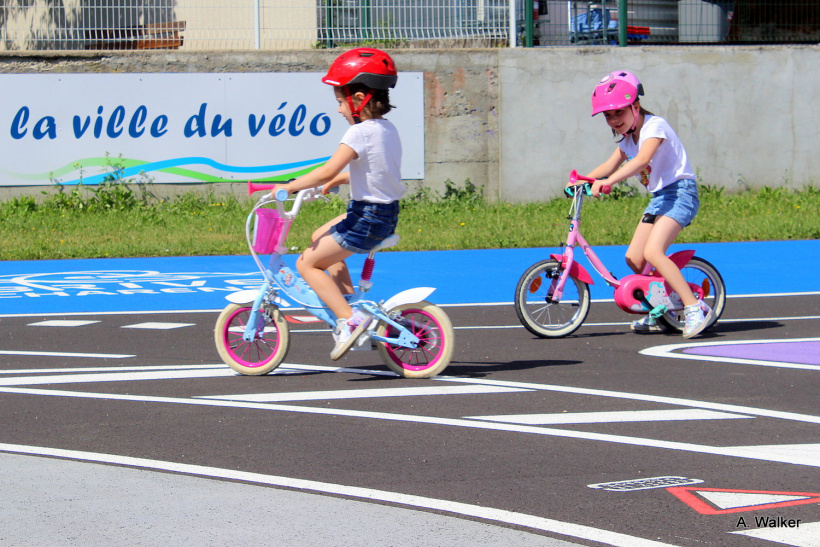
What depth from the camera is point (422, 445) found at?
527 centimetres

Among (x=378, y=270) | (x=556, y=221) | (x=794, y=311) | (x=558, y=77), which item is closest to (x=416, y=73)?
(x=558, y=77)

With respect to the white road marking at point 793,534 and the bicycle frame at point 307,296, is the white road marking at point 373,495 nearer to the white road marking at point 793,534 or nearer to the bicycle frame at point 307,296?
the white road marking at point 793,534

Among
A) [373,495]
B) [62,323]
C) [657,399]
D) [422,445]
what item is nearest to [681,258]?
[657,399]

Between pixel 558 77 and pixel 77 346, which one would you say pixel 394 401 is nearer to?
pixel 77 346

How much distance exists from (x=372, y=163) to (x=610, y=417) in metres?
1.98

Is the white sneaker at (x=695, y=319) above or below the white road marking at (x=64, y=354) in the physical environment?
above

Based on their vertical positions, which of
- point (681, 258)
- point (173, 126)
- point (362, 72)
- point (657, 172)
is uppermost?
point (362, 72)

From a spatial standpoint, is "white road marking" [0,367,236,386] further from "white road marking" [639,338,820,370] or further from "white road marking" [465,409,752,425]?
"white road marking" [639,338,820,370]

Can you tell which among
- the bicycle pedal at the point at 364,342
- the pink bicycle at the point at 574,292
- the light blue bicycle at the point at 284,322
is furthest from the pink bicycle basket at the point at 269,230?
the pink bicycle at the point at 574,292

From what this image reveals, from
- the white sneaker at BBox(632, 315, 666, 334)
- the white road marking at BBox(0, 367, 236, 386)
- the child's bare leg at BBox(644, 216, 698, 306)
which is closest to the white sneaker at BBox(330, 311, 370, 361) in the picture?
the white road marking at BBox(0, 367, 236, 386)

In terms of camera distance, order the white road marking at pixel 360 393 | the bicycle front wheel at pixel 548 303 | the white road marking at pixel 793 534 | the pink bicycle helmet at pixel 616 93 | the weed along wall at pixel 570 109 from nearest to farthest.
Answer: the white road marking at pixel 793 534 < the white road marking at pixel 360 393 < the pink bicycle helmet at pixel 616 93 < the bicycle front wheel at pixel 548 303 < the weed along wall at pixel 570 109

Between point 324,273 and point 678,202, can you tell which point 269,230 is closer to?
point 324,273

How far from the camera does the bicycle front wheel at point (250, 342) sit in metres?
7.06

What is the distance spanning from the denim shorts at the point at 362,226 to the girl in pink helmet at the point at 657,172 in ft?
7.00
